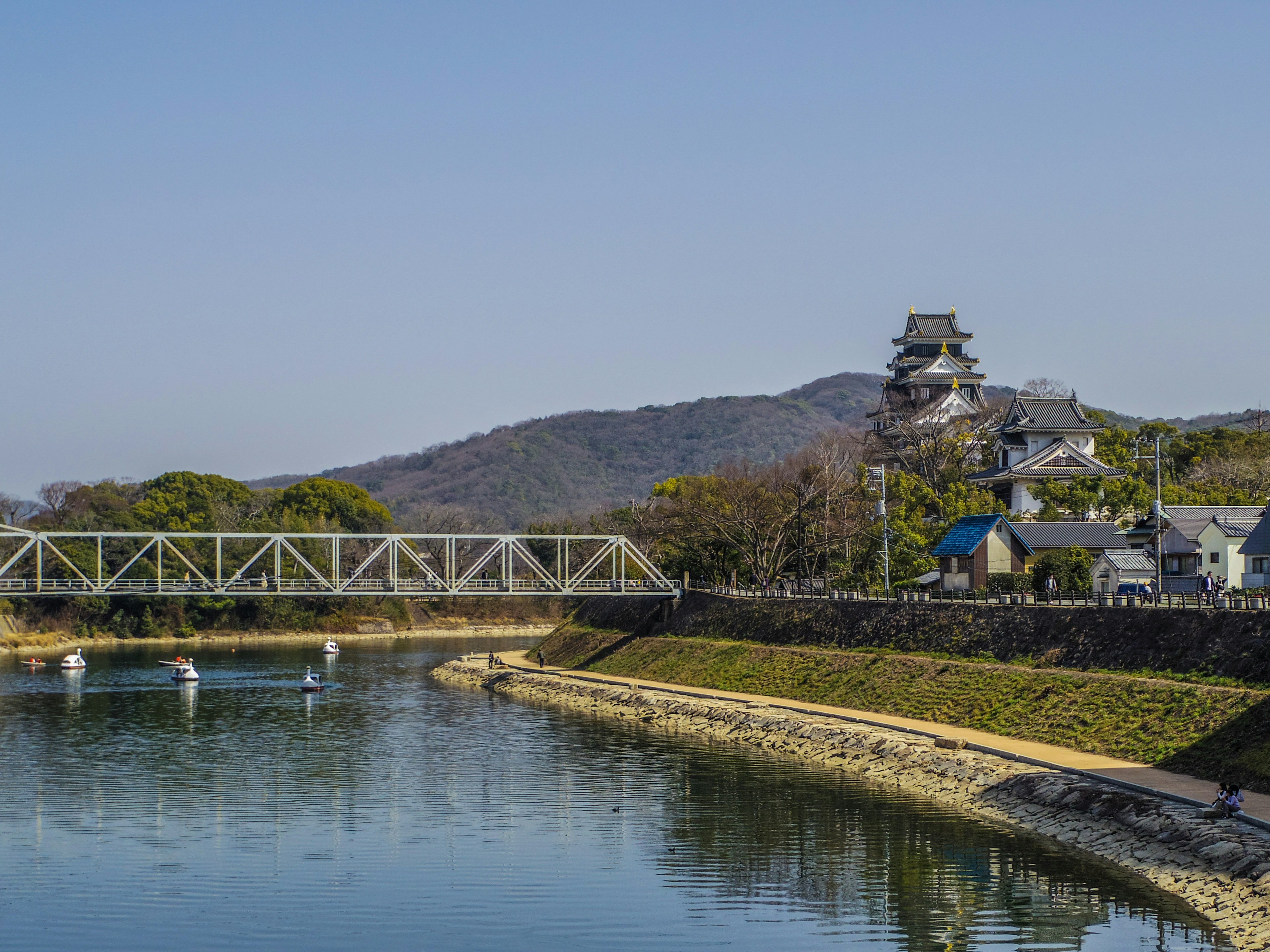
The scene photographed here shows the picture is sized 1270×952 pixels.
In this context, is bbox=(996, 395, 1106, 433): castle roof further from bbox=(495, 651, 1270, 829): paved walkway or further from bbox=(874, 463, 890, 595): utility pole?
bbox=(495, 651, 1270, 829): paved walkway

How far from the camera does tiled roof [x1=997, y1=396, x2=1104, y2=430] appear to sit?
93.8 meters

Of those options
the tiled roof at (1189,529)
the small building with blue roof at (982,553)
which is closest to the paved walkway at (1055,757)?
the small building with blue roof at (982,553)

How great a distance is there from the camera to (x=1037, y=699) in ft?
164

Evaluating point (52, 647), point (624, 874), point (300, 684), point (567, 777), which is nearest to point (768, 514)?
point (300, 684)

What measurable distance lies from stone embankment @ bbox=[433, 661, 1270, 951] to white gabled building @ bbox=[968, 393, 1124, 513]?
35.6 metres

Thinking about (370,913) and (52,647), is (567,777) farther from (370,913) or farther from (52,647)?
(52,647)

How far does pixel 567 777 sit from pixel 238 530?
3962 inches

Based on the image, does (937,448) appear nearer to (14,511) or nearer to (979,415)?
(979,415)

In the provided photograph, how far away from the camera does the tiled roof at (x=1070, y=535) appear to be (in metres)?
71.8

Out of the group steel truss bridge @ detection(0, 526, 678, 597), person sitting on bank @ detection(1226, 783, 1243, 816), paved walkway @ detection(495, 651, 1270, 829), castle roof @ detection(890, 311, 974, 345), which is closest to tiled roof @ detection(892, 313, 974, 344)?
castle roof @ detection(890, 311, 974, 345)

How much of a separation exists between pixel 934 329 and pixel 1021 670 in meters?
76.3

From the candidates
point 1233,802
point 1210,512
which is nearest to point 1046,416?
point 1210,512

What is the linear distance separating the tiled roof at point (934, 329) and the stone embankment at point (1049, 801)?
218 feet

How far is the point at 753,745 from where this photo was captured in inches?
2195
